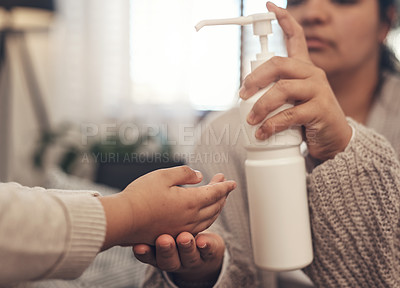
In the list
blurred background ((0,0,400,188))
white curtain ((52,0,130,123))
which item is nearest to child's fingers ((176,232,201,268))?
blurred background ((0,0,400,188))

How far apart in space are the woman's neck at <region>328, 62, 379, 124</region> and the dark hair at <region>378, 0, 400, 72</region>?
60mm

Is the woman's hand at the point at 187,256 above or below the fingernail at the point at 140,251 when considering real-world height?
below

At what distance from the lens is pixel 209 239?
39cm

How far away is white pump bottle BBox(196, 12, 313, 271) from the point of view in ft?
1.18

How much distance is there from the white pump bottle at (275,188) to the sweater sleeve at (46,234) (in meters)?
0.15

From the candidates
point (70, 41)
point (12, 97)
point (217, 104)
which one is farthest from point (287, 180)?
point (12, 97)

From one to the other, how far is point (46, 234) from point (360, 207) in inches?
11.5

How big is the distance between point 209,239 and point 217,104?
859 mm

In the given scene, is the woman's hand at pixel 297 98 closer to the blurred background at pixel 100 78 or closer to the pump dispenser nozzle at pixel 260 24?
the pump dispenser nozzle at pixel 260 24

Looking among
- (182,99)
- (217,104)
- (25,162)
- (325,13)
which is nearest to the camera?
(325,13)

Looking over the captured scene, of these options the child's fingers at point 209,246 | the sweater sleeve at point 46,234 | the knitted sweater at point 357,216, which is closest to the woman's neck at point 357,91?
the knitted sweater at point 357,216

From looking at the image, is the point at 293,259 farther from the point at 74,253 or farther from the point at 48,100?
the point at 48,100

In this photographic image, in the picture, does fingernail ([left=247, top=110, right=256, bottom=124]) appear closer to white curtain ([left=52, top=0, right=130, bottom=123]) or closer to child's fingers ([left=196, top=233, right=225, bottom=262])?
child's fingers ([left=196, top=233, right=225, bottom=262])

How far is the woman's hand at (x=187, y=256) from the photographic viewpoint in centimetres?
34
